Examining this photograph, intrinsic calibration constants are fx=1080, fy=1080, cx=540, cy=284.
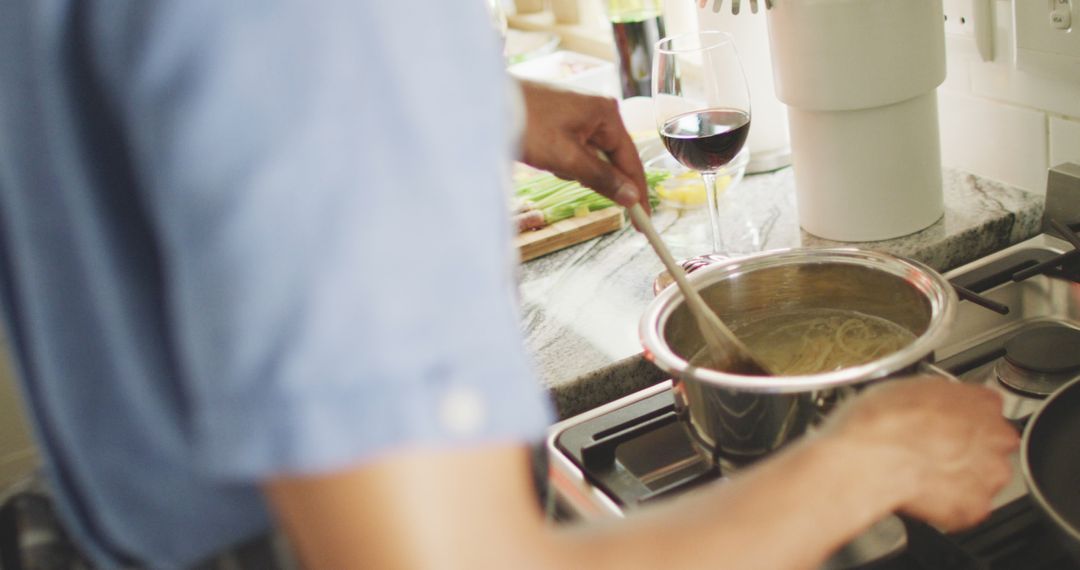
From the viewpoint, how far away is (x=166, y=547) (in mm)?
529

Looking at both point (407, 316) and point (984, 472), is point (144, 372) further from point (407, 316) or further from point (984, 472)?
point (984, 472)

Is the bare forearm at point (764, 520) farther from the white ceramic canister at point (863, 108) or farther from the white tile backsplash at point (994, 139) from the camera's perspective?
the white tile backsplash at point (994, 139)

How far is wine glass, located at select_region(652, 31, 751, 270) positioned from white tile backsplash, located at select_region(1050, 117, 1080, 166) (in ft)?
1.08

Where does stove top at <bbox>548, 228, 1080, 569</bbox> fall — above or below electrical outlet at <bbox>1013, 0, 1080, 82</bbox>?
below

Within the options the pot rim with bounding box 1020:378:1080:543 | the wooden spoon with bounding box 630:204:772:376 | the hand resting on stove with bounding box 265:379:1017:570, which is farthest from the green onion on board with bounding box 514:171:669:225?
the hand resting on stove with bounding box 265:379:1017:570

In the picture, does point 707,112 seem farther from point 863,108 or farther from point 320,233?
point 320,233

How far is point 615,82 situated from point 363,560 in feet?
5.54

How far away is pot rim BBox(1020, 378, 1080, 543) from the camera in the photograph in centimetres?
66

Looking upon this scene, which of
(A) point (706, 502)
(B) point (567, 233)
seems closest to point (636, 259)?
(B) point (567, 233)

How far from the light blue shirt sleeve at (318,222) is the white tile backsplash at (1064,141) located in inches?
37.3

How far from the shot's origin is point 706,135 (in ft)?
3.74

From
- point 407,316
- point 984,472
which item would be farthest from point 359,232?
point 984,472

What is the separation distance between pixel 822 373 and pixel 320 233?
0.54 m

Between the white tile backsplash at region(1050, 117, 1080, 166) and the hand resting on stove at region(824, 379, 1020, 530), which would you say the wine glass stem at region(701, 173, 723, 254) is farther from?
the hand resting on stove at region(824, 379, 1020, 530)
